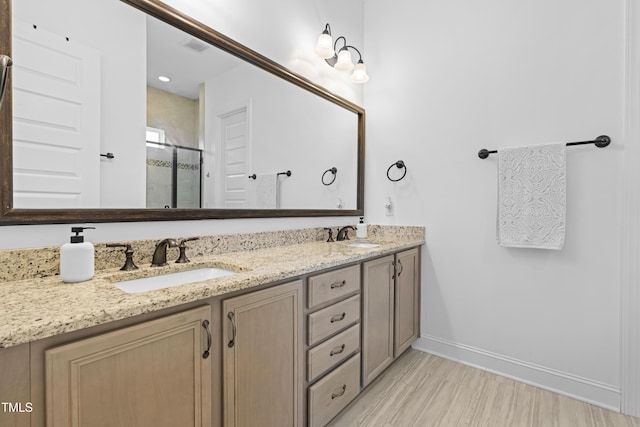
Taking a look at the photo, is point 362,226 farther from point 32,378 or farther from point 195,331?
point 32,378

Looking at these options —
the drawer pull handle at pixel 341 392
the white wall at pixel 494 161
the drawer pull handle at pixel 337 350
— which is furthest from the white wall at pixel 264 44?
the drawer pull handle at pixel 341 392

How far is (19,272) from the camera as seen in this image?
39.9 inches

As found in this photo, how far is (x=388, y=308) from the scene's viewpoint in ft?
6.44

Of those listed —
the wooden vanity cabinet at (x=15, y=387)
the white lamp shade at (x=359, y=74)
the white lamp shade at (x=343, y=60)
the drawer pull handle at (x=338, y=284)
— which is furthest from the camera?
the white lamp shade at (x=359, y=74)

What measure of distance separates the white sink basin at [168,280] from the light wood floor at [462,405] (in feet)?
3.23

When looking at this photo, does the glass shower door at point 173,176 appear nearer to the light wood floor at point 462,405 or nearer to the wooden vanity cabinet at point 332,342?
the wooden vanity cabinet at point 332,342

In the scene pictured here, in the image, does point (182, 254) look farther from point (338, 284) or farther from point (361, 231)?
point (361, 231)

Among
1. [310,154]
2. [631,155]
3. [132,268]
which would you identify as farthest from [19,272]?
[631,155]

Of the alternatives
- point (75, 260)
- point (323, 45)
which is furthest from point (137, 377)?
point (323, 45)

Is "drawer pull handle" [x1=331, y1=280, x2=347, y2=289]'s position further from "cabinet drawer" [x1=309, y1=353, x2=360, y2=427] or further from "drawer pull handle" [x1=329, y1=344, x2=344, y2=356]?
"cabinet drawer" [x1=309, y1=353, x2=360, y2=427]

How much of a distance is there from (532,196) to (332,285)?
1.36 meters

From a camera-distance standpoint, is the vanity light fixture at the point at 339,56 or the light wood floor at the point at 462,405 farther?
the vanity light fixture at the point at 339,56

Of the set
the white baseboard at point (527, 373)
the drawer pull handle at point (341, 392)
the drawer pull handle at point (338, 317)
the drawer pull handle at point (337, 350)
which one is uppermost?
the drawer pull handle at point (338, 317)

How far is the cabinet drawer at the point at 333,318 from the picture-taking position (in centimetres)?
139
